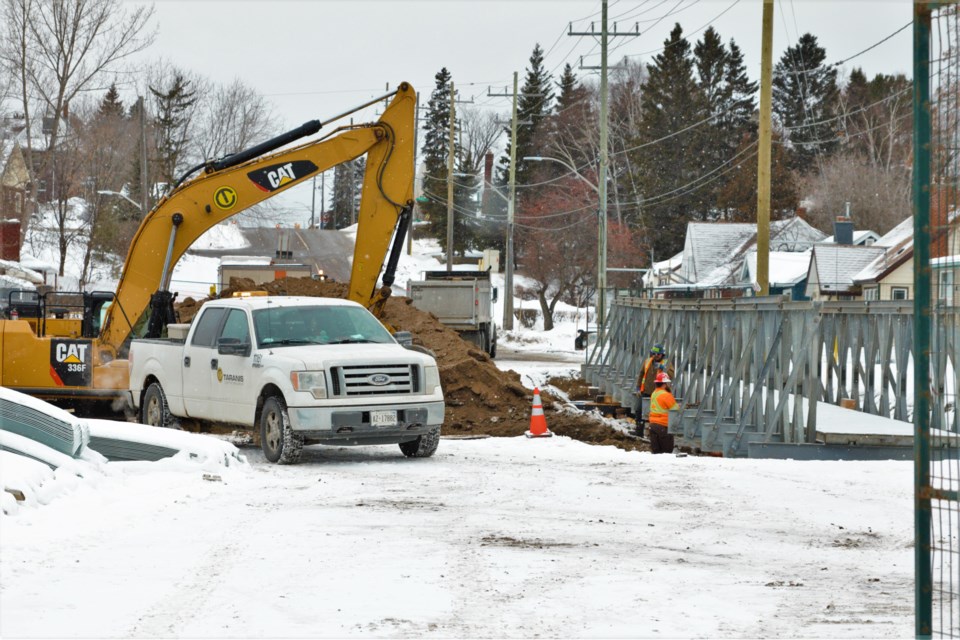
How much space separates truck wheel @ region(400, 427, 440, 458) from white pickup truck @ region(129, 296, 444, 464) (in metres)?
0.01

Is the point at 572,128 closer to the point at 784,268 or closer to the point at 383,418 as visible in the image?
the point at 784,268

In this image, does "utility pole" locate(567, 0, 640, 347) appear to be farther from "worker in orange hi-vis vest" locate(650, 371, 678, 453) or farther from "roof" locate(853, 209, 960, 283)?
"worker in orange hi-vis vest" locate(650, 371, 678, 453)

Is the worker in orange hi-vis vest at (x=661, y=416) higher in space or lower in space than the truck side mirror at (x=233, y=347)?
lower

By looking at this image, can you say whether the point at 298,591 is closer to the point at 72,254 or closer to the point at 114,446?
the point at 114,446

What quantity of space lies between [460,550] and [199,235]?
11087mm

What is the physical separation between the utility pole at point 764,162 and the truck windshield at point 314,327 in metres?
11.7

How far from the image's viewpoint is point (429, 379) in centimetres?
1409

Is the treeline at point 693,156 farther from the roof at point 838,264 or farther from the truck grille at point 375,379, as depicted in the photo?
the truck grille at point 375,379

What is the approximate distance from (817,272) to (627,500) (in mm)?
47833

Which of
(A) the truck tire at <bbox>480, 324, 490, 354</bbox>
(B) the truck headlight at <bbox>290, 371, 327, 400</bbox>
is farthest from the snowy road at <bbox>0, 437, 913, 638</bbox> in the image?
(A) the truck tire at <bbox>480, 324, 490, 354</bbox>

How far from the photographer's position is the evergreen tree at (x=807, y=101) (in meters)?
94.9

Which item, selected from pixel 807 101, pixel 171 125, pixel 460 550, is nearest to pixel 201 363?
pixel 460 550

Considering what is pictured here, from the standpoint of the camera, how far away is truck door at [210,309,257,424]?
14.3 metres

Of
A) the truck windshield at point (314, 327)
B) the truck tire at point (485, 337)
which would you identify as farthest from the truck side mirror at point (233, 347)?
the truck tire at point (485, 337)
